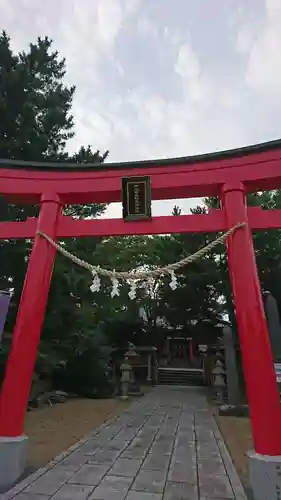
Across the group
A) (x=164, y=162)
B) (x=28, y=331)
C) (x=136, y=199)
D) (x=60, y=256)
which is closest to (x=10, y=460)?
(x=28, y=331)

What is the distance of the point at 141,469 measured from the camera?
4.80 meters

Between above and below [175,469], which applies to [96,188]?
above

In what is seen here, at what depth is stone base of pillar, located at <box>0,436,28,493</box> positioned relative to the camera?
4.13m

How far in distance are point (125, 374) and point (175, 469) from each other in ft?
30.7

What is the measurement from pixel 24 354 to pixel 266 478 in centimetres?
313

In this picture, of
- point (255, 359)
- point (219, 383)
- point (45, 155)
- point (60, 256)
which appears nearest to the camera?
point (255, 359)

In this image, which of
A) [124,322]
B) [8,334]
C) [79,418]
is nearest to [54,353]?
[8,334]

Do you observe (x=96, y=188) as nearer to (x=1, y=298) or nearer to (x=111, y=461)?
(x=1, y=298)

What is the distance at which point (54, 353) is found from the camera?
415 inches

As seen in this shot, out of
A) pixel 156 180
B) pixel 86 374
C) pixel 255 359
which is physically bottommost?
pixel 255 359

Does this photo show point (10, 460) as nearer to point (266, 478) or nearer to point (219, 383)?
point (266, 478)

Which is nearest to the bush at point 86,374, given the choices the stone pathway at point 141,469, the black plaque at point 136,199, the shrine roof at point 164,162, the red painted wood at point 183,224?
the stone pathway at point 141,469

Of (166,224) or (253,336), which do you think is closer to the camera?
(253,336)

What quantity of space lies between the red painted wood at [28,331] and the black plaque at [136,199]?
107cm
